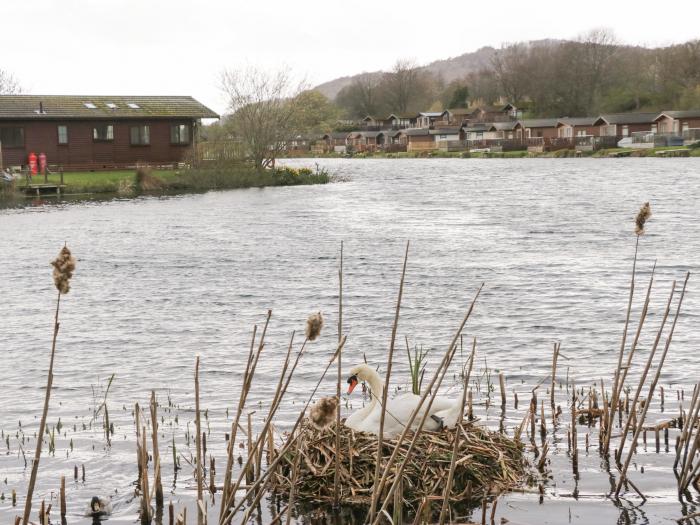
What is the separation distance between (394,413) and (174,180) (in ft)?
170

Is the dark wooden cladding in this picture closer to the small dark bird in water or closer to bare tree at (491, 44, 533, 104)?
the small dark bird in water

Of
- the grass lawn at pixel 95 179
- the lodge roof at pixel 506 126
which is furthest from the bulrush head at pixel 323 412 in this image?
the lodge roof at pixel 506 126

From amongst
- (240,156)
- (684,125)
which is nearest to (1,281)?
(240,156)

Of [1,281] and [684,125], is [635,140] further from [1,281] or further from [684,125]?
[1,281]

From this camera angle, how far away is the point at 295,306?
20.2 m

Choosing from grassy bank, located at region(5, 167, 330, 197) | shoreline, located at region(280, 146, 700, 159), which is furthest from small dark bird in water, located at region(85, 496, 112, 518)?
shoreline, located at region(280, 146, 700, 159)

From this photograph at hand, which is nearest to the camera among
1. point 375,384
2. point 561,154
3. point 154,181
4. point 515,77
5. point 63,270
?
point 63,270

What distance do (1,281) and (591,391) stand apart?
18.3 m

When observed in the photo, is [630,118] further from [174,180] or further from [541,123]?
[174,180]

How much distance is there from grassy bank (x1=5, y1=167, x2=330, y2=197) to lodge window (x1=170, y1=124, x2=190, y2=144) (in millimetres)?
3433

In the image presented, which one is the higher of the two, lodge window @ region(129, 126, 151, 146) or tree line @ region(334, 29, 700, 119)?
tree line @ region(334, 29, 700, 119)

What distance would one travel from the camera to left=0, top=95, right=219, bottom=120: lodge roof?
60.9m

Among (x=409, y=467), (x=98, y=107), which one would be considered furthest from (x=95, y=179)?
(x=409, y=467)

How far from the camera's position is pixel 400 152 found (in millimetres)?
157125
